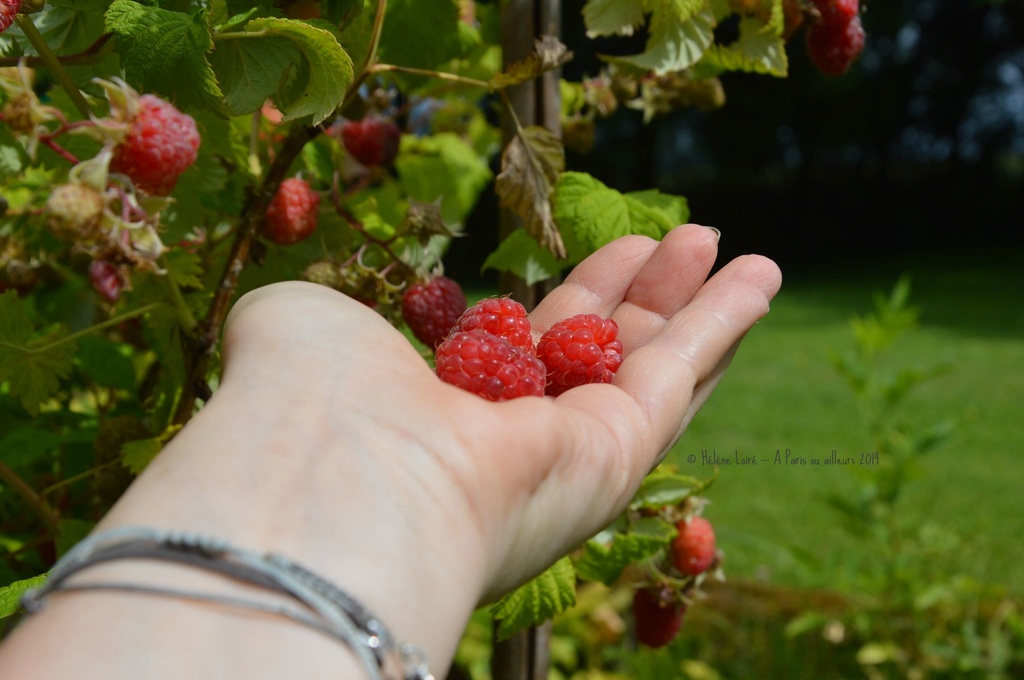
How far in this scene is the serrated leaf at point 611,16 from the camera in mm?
1069

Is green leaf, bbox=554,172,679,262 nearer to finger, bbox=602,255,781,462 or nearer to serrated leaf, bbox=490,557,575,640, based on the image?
finger, bbox=602,255,781,462

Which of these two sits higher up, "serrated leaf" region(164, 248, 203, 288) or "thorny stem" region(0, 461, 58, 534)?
"serrated leaf" region(164, 248, 203, 288)

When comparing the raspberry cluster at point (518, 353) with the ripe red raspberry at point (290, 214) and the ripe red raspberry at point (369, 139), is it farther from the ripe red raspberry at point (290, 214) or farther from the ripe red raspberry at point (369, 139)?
Answer: the ripe red raspberry at point (369, 139)

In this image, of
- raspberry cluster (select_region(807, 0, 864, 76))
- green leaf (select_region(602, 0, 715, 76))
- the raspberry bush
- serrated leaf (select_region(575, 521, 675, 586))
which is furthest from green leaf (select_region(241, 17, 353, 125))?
raspberry cluster (select_region(807, 0, 864, 76))

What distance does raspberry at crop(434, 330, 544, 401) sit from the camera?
2.75ft

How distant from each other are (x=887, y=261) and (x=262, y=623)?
421 inches

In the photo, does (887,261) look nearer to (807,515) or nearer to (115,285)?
(807,515)

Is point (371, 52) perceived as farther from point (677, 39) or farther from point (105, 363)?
point (105, 363)

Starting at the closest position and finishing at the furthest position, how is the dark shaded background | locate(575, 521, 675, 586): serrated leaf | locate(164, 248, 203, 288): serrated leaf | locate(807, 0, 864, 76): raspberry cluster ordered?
1. locate(164, 248, 203, 288): serrated leaf
2. locate(575, 521, 675, 586): serrated leaf
3. locate(807, 0, 864, 76): raspberry cluster
4. the dark shaded background

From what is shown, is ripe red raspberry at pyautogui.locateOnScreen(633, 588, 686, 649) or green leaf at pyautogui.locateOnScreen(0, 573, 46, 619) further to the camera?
ripe red raspberry at pyautogui.locateOnScreen(633, 588, 686, 649)

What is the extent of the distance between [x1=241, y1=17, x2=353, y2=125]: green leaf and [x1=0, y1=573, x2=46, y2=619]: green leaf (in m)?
0.41

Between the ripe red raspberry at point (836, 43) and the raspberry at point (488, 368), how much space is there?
1.89 feet

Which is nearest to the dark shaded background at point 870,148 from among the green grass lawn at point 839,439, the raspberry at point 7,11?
the green grass lawn at point 839,439

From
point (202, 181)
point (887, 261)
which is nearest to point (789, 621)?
point (202, 181)
